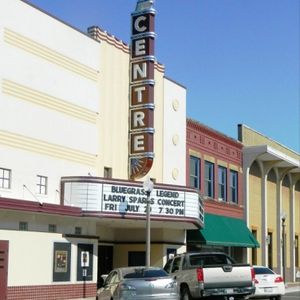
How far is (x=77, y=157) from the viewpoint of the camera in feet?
85.7

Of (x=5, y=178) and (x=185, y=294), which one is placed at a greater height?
(x=5, y=178)

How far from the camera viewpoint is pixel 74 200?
24.8 m

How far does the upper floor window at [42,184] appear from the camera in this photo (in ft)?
79.0

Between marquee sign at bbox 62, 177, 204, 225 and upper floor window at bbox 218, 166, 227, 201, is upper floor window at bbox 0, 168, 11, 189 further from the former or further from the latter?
upper floor window at bbox 218, 166, 227, 201

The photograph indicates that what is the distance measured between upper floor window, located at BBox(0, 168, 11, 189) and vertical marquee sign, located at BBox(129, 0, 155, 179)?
23.2 ft

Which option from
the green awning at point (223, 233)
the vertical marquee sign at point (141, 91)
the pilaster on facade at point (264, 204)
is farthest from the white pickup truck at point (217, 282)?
the pilaster on facade at point (264, 204)

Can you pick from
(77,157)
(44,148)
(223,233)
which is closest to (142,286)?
(44,148)

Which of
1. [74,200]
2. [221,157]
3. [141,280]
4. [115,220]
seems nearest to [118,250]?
[115,220]

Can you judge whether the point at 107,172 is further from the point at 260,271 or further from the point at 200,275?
the point at 200,275

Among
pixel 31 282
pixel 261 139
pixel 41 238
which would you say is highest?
pixel 261 139

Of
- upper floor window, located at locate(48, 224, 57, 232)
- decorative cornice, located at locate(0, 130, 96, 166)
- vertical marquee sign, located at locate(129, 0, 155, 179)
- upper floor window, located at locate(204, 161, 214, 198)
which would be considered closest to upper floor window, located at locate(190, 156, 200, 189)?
upper floor window, located at locate(204, 161, 214, 198)

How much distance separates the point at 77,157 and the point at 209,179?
41.0 ft

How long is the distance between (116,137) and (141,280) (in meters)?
10.9

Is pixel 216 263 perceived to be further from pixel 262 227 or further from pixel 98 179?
pixel 262 227
